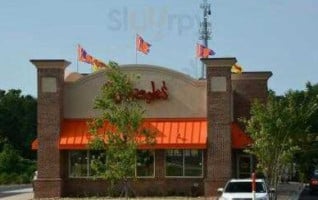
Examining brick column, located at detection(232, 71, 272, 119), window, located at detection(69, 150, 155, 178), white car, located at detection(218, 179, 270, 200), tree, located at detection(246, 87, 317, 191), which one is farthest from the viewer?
brick column, located at detection(232, 71, 272, 119)

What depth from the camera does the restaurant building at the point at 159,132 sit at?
1544 inches

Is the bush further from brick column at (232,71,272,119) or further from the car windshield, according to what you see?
the car windshield

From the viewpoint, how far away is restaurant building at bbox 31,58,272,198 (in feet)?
129

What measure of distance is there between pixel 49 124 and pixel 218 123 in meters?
9.26

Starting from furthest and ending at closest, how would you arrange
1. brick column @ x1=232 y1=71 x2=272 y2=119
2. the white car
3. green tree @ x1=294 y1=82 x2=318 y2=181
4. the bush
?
1. green tree @ x1=294 y1=82 x2=318 y2=181
2. the bush
3. brick column @ x1=232 y1=71 x2=272 y2=119
4. the white car

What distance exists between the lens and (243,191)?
27625 millimetres

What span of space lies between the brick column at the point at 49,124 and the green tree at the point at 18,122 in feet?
183

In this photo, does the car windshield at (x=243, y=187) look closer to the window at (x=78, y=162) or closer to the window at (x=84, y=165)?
the window at (x=84, y=165)

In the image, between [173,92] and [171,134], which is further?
[173,92]

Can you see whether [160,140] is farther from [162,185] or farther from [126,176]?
[126,176]

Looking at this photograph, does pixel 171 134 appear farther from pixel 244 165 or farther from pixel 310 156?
pixel 310 156

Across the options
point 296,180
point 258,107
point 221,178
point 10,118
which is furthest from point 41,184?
point 10,118

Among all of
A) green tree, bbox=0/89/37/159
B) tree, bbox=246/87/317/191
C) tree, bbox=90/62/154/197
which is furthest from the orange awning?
green tree, bbox=0/89/37/159

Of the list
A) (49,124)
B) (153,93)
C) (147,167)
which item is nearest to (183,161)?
(147,167)
